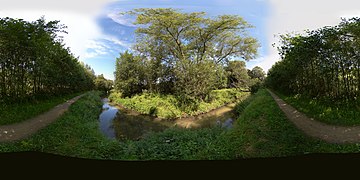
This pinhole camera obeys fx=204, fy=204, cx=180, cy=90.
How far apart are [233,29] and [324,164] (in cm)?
1613

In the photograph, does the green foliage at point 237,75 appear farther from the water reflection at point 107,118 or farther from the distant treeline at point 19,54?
the distant treeline at point 19,54

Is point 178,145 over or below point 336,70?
below

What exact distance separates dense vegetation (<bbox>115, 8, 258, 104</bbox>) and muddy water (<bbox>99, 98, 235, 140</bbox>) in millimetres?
1531

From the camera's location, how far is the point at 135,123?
941 centimetres

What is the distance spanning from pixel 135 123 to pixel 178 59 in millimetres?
6226

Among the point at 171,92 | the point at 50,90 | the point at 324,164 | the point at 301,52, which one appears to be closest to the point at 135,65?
the point at 171,92

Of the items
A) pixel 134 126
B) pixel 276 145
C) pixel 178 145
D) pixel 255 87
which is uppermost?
pixel 255 87

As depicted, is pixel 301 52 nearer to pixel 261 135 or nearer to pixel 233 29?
pixel 261 135

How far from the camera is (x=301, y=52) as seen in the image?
265 inches

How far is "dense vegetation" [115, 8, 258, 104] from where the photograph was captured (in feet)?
41.2

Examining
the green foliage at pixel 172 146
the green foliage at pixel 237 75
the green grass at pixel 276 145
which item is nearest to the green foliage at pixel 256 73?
the green foliage at pixel 237 75

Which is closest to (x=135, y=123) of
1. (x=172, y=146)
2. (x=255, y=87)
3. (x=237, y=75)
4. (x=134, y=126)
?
(x=134, y=126)

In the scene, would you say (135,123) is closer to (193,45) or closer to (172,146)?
(172,146)

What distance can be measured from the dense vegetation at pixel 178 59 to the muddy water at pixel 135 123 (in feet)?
5.02
